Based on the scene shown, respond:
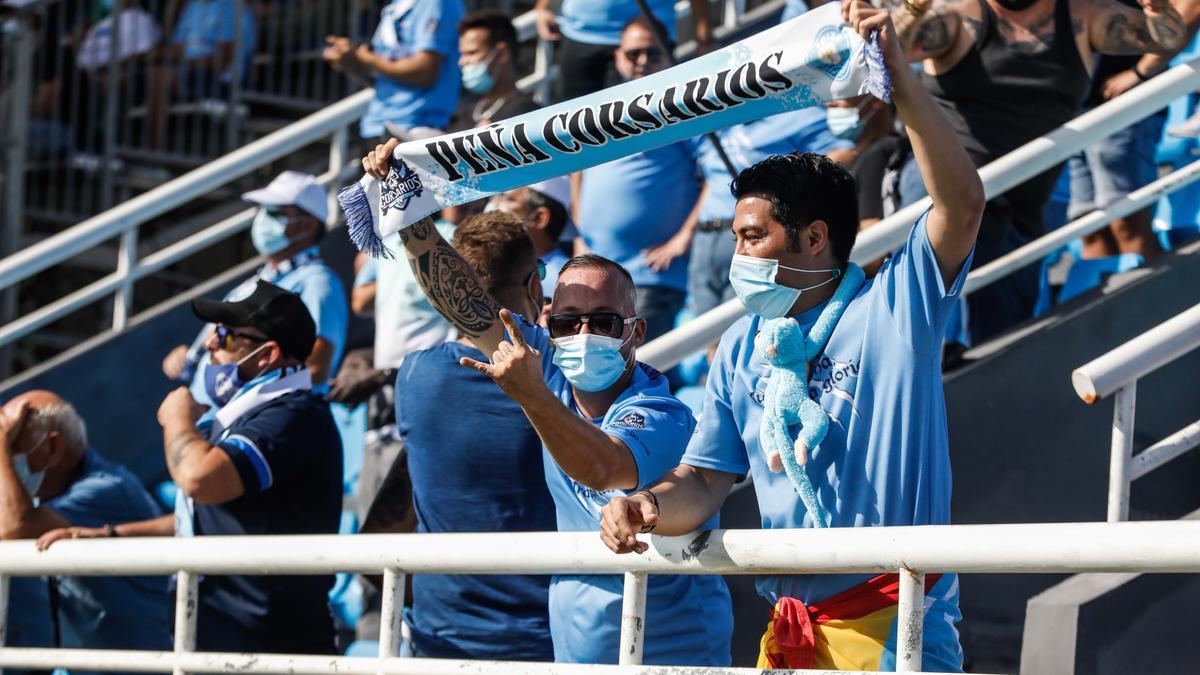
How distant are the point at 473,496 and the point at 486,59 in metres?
4.42

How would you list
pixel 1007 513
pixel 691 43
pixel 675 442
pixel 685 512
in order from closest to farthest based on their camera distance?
pixel 685 512, pixel 675 442, pixel 1007 513, pixel 691 43

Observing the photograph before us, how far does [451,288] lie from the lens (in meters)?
4.66

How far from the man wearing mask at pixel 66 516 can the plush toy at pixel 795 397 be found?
2903 mm

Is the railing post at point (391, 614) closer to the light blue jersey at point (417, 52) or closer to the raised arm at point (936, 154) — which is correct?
the raised arm at point (936, 154)

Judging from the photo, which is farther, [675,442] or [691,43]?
[691,43]

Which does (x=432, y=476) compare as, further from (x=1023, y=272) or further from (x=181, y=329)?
(x=181, y=329)

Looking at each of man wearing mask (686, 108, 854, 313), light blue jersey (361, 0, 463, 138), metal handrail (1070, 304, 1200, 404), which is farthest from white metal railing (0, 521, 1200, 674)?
light blue jersey (361, 0, 463, 138)

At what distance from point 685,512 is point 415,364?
1694 millimetres

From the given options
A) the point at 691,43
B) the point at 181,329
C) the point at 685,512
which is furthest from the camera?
the point at 691,43

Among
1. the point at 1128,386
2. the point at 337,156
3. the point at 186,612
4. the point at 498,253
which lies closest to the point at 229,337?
the point at 498,253

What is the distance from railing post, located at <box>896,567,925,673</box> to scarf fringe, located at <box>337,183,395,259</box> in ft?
6.10

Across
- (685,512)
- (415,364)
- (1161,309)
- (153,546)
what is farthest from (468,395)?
(1161,309)

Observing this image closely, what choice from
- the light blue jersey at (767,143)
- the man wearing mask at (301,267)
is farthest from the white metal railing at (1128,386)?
the man wearing mask at (301,267)

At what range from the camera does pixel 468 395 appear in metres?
4.93
